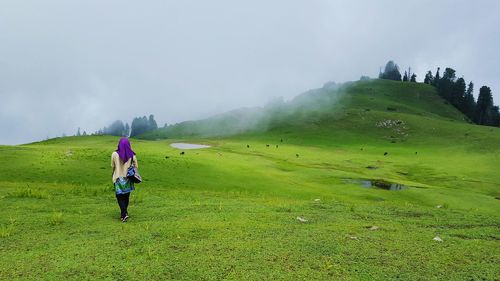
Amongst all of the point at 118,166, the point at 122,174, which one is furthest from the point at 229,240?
the point at 118,166

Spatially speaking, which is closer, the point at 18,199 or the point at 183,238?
the point at 183,238

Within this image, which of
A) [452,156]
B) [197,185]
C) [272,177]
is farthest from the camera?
[452,156]

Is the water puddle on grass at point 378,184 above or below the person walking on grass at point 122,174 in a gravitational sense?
below

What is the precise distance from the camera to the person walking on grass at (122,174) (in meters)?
17.6

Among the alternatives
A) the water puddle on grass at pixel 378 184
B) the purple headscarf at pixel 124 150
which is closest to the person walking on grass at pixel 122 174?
the purple headscarf at pixel 124 150

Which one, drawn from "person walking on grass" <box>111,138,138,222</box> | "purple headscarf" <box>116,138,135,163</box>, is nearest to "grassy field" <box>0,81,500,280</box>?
"person walking on grass" <box>111,138,138,222</box>

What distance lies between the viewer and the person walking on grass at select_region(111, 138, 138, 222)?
17578 mm

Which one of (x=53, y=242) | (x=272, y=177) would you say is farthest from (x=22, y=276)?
(x=272, y=177)

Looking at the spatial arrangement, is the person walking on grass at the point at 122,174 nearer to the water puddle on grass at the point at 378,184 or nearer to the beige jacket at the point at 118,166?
the beige jacket at the point at 118,166

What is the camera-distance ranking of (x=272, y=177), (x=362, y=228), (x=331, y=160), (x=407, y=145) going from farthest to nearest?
(x=407, y=145) → (x=331, y=160) → (x=272, y=177) → (x=362, y=228)

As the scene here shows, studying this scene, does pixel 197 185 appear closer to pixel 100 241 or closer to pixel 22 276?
pixel 100 241

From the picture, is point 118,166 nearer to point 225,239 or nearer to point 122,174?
point 122,174

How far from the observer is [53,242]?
1405cm

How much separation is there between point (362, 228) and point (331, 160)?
69.4 metres
